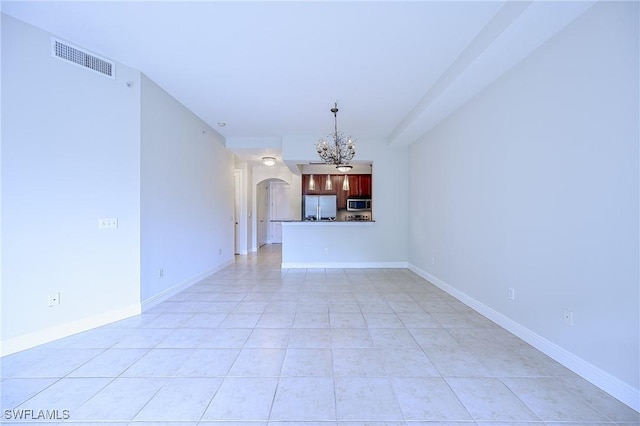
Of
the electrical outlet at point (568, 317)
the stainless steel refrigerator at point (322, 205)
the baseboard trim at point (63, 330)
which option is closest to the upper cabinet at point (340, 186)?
the stainless steel refrigerator at point (322, 205)

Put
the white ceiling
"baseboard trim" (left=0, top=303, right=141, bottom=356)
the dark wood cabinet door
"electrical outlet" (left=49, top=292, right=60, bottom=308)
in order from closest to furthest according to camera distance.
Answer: the white ceiling, "baseboard trim" (left=0, top=303, right=141, bottom=356), "electrical outlet" (left=49, top=292, right=60, bottom=308), the dark wood cabinet door

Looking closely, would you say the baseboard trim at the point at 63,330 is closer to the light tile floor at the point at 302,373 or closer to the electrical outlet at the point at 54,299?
the light tile floor at the point at 302,373

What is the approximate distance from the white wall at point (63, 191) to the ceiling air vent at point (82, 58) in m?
0.05

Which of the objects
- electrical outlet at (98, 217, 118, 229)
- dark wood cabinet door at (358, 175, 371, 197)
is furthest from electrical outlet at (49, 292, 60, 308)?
dark wood cabinet door at (358, 175, 371, 197)

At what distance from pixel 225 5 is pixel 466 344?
341 centimetres

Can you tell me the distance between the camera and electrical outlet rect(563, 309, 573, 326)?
6.31 feet

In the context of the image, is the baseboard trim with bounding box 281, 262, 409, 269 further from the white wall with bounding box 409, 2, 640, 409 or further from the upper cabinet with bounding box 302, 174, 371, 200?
the upper cabinet with bounding box 302, 174, 371, 200

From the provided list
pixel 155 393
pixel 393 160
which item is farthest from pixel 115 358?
pixel 393 160

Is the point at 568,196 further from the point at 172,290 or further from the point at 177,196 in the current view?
the point at 172,290

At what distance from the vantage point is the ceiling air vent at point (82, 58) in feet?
7.95

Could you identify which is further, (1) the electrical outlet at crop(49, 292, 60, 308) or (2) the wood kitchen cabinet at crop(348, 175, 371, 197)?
(2) the wood kitchen cabinet at crop(348, 175, 371, 197)

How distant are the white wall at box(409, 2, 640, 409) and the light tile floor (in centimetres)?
33

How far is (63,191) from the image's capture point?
8.06ft

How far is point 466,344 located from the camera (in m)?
2.31
